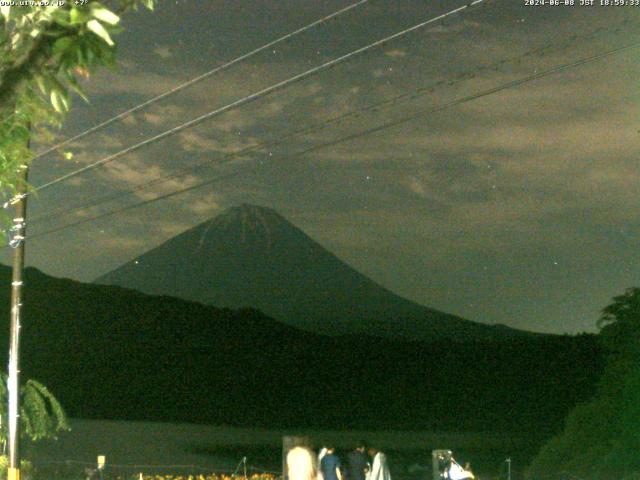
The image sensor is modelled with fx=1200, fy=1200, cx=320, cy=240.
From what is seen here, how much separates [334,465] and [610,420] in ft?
60.6

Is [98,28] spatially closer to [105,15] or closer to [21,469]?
[105,15]

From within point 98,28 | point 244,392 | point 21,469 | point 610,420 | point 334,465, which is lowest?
point 334,465

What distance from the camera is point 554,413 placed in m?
149

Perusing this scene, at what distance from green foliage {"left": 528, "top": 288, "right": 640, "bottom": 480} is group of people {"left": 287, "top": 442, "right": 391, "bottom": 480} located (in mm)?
13429

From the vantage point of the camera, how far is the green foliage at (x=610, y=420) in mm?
31688

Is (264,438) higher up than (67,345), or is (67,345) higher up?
(67,345)

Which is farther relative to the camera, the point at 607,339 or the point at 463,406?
the point at 463,406

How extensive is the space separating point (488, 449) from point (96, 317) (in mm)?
110463

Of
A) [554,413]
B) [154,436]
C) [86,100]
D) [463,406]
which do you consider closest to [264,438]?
[154,436]

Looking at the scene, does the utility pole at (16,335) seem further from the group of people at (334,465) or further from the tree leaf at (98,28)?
the tree leaf at (98,28)

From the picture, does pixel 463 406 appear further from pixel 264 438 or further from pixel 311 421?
pixel 264 438

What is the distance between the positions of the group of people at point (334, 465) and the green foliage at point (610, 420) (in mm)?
13429

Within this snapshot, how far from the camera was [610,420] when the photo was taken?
109ft

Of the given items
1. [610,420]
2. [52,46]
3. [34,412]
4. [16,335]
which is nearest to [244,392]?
[610,420]
